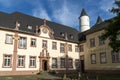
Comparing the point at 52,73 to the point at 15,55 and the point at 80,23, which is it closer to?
the point at 15,55

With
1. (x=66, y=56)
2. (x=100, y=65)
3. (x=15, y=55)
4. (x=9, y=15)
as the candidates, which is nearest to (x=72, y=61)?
(x=66, y=56)

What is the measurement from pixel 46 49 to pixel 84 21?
2010 cm

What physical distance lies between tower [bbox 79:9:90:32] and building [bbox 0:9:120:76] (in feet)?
27.9

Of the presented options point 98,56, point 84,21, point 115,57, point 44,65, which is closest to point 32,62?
→ point 44,65

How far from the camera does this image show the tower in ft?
148

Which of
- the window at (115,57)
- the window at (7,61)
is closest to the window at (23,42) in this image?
the window at (7,61)

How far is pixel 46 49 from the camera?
29.8 m

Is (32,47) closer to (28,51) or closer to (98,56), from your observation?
(28,51)

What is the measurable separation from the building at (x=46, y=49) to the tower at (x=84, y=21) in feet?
27.9

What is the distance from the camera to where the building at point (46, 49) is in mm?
25094

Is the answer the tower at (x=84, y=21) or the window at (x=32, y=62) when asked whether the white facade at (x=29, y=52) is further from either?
the tower at (x=84, y=21)

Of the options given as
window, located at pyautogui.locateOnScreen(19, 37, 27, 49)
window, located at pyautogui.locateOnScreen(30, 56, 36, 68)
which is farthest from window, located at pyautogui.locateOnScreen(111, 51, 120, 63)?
window, located at pyautogui.locateOnScreen(19, 37, 27, 49)

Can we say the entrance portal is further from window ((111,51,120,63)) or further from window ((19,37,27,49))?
window ((111,51,120,63))

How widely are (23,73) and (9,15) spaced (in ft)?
36.2
